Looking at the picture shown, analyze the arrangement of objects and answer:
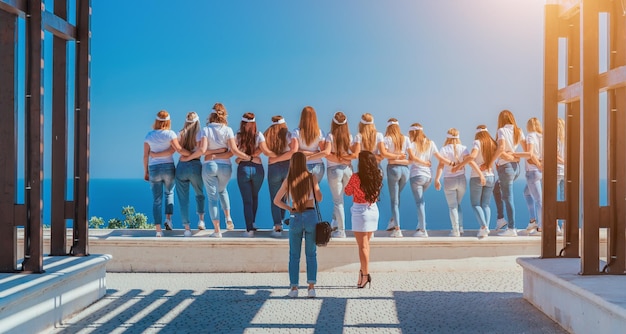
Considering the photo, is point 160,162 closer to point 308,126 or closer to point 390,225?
point 308,126

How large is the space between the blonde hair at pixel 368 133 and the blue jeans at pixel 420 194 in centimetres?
93

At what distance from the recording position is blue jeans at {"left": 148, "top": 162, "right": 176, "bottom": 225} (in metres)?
11.9

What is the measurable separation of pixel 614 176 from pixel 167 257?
20.3 feet

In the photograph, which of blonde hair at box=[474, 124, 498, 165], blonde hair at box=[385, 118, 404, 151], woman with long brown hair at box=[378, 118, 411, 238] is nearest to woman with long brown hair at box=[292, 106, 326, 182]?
woman with long brown hair at box=[378, 118, 411, 238]

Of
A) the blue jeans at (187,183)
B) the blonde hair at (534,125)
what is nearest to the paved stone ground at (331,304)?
the blue jeans at (187,183)

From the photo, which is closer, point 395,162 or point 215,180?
point 215,180

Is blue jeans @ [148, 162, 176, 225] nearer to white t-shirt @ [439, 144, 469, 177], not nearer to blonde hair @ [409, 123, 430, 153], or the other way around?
blonde hair @ [409, 123, 430, 153]

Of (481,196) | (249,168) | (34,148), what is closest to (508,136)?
(481,196)

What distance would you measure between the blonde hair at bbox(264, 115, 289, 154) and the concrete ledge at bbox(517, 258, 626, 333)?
3957 mm

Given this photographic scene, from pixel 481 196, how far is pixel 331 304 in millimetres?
4320

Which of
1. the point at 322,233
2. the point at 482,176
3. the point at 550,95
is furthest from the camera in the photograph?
the point at 482,176

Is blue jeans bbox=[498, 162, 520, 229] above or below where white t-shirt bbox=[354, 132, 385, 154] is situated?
below

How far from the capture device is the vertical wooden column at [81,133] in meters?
9.22

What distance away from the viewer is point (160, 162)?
11945mm
